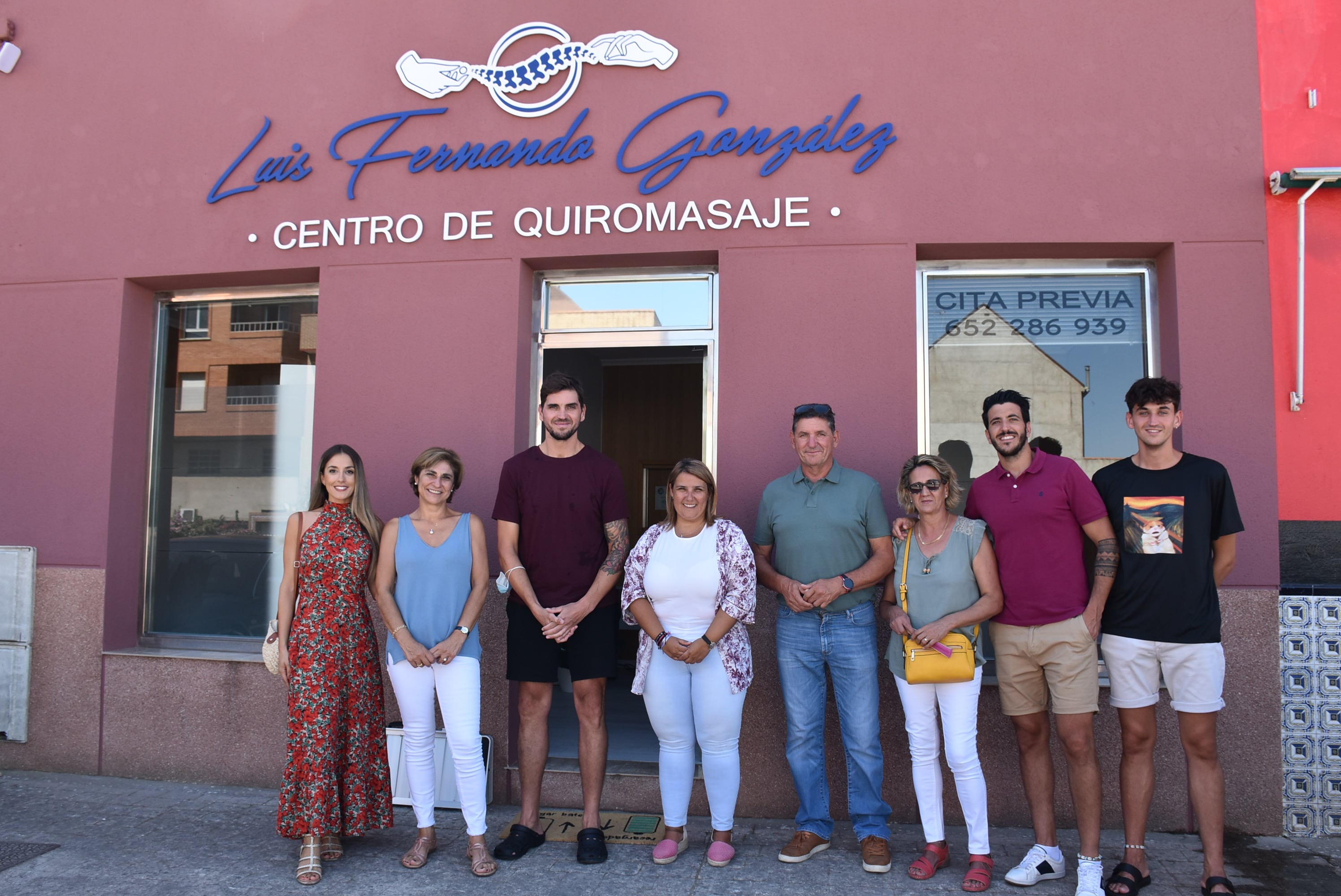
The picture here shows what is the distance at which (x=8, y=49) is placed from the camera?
18.5ft

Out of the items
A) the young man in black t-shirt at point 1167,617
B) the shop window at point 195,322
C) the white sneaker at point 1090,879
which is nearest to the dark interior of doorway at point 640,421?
the shop window at point 195,322

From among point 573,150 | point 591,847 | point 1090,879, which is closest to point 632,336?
point 573,150

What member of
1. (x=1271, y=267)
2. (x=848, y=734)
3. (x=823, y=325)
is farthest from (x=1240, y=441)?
(x=848, y=734)

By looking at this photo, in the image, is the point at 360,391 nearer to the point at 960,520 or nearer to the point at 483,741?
the point at 483,741

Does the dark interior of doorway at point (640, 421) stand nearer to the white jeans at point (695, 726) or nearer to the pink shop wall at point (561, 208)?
the pink shop wall at point (561, 208)

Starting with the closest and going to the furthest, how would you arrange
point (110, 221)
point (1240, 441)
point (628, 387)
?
1. point (1240, 441)
2. point (110, 221)
3. point (628, 387)

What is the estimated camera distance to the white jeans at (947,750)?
3637mm

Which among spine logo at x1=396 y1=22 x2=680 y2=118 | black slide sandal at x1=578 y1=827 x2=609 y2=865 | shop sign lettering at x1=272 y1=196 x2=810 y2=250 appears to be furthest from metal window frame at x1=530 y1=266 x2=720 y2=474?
black slide sandal at x1=578 y1=827 x2=609 y2=865

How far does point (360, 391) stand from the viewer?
5070 millimetres

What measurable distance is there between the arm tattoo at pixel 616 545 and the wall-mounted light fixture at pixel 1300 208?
3506 millimetres

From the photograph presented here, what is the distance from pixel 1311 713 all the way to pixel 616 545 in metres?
3.53

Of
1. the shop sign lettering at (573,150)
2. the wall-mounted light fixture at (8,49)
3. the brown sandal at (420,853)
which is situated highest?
the wall-mounted light fixture at (8,49)

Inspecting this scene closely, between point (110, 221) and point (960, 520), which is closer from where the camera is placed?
point (960, 520)

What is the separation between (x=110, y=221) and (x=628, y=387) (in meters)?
4.90
